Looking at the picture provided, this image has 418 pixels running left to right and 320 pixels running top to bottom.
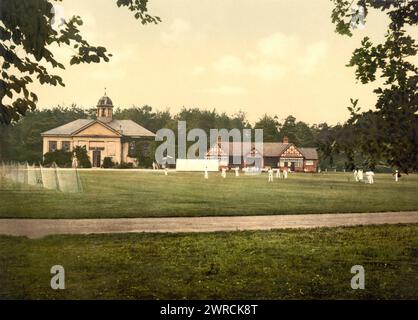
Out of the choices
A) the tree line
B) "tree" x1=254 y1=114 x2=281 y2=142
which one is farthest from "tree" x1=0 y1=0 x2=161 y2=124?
"tree" x1=254 y1=114 x2=281 y2=142

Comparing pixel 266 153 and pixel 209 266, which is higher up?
pixel 266 153

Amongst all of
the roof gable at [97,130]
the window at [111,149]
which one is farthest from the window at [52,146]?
the window at [111,149]

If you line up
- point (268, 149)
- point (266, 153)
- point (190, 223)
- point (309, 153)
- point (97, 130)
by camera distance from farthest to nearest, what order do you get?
point (190, 223)
point (266, 153)
point (268, 149)
point (309, 153)
point (97, 130)

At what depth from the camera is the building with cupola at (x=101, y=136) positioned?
27.1 ft

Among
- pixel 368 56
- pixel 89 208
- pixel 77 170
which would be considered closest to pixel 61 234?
pixel 77 170

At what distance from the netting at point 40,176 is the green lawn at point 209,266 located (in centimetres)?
110

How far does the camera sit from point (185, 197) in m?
11.3

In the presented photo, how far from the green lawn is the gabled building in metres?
1.56

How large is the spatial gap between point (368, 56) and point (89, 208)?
6938mm

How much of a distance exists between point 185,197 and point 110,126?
324 cm

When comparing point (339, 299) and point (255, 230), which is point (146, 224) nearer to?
point (255, 230)
